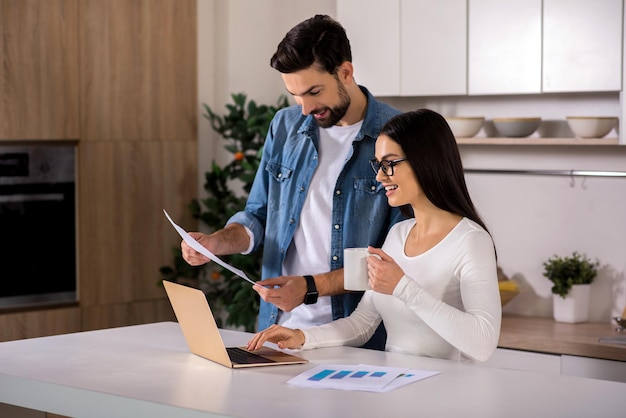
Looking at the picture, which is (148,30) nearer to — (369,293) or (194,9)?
(194,9)

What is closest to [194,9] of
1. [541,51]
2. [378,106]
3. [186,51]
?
[186,51]

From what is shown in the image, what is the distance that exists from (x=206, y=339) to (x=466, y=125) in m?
2.29

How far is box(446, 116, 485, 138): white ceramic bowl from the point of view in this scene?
4.22 metres

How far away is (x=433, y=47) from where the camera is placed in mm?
4203

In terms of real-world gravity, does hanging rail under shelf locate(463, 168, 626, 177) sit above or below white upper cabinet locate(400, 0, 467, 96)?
below

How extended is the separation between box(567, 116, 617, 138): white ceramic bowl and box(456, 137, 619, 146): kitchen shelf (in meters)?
0.03

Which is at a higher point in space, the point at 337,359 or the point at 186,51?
the point at 186,51

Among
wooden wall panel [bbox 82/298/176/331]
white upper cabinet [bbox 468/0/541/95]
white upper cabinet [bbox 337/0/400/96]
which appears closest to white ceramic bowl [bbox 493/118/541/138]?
white upper cabinet [bbox 468/0/541/95]

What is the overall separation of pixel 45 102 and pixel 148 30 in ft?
2.28

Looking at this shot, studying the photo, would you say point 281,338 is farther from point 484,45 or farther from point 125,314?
point 125,314

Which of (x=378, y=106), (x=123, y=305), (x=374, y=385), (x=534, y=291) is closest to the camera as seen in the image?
(x=374, y=385)

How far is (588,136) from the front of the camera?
3900 millimetres

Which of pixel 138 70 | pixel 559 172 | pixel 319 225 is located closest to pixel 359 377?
pixel 319 225

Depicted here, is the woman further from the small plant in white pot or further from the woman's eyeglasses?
the small plant in white pot
